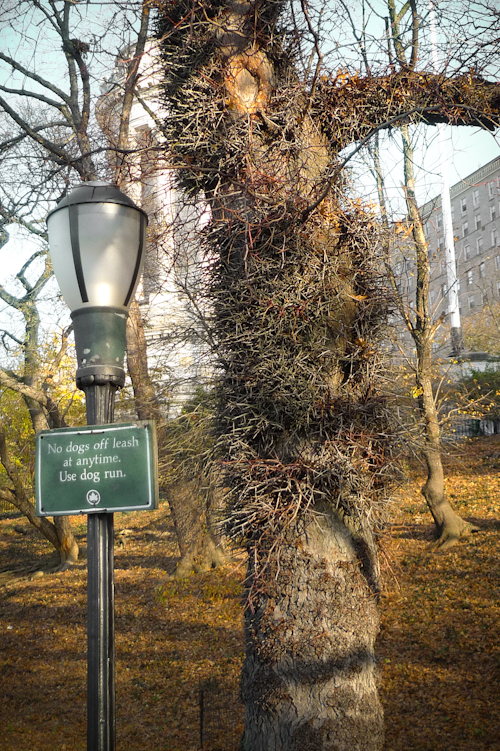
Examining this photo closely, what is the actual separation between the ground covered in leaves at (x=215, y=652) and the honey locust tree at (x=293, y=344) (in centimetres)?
46

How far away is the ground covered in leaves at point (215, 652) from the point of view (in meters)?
6.63

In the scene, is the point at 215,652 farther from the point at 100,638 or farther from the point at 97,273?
the point at 97,273

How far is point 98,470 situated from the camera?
259 cm

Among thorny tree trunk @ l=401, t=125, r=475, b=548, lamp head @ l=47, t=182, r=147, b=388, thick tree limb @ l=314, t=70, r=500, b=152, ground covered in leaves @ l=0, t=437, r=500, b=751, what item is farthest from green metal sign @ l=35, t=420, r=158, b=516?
thorny tree trunk @ l=401, t=125, r=475, b=548

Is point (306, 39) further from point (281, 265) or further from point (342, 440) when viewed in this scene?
point (342, 440)

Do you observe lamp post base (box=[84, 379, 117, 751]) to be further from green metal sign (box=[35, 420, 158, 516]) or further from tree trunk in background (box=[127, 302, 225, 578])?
tree trunk in background (box=[127, 302, 225, 578])

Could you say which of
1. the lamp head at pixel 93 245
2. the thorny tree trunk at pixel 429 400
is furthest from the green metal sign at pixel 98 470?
the thorny tree trunk at pixel 429 400

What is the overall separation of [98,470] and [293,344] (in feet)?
4.57

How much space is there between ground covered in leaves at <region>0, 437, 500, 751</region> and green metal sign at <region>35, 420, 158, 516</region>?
1.27 meters

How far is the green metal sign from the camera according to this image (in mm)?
2549

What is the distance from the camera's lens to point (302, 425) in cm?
340

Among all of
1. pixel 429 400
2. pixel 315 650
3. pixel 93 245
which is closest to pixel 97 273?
pixel 93 245

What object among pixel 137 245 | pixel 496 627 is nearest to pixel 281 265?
pixel 137 245

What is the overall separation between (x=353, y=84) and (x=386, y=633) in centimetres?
754
